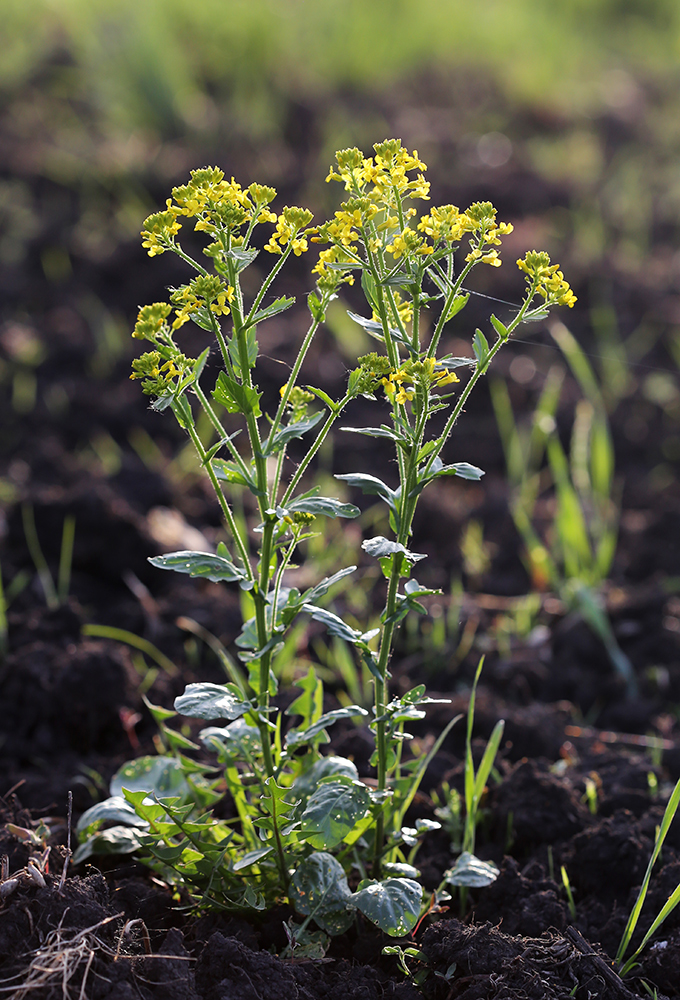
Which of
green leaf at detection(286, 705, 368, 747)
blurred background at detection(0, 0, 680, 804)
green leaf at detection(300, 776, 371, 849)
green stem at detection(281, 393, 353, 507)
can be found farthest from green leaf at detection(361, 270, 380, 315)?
green leaf at detection(300, 776, 371, 849)

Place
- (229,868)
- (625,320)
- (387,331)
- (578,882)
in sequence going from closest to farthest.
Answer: (387,331)
(229,868)
(578,882)
(625,320)

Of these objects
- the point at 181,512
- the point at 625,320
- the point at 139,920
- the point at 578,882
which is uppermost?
the point at 625,320

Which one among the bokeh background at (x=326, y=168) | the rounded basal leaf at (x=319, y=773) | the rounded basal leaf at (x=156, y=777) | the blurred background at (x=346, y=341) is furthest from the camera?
the bokeh background at (x=326, y=168)

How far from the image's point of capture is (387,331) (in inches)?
48.7

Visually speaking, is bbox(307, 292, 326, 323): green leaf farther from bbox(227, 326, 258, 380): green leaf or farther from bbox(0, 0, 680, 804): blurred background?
bbox(0, 0, 680, 804): blurred background

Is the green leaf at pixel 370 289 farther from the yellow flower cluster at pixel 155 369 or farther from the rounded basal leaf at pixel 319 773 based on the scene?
the rounded basal leaf at pixel 319 773

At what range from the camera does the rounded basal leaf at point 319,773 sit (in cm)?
142

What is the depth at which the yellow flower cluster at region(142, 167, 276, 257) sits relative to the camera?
3.76 ft

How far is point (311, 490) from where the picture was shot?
51.6 inches

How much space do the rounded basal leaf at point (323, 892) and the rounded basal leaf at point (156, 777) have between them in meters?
0.30

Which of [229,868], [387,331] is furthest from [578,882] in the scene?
[387,331]

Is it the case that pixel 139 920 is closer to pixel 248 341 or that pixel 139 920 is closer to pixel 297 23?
pixel 248 341

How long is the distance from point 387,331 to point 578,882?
40.3 inches

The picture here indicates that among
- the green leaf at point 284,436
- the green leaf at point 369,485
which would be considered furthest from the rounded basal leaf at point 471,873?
the green leaf at point 284,436
